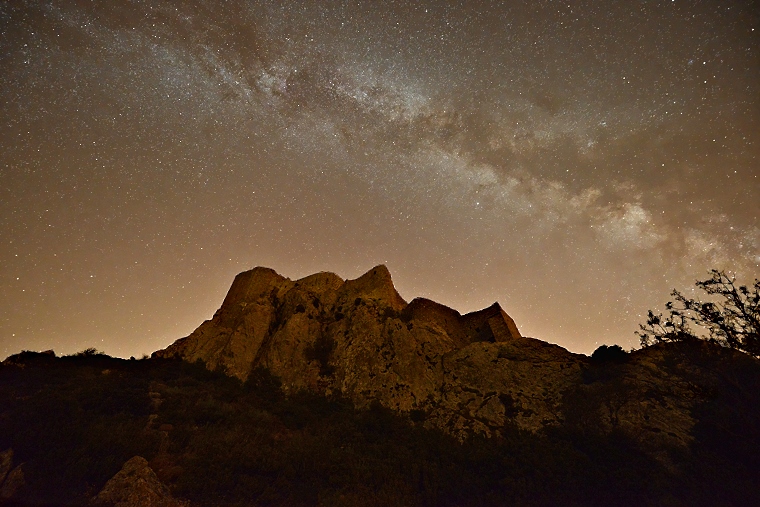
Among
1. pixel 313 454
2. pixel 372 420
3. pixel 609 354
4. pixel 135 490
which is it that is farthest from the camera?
pixel 609 354

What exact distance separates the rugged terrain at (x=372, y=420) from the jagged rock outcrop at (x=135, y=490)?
81 mm

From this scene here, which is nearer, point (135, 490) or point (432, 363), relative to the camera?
point (135, 490)

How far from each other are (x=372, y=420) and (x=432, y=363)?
852 centimetres

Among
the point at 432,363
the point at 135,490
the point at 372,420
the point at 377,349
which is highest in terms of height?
the point at 377,349

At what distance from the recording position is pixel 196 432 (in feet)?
72.7

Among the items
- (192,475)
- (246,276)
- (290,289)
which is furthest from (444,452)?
(246,276)

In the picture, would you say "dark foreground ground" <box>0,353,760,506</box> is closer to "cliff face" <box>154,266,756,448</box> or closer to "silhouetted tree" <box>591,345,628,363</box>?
"cliff face" <box>154,266,756,448</box>

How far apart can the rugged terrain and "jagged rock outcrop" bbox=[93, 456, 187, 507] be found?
0.27ft

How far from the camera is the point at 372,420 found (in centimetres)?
2744

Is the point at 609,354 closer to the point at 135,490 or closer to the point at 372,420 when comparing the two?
the point at 372,420

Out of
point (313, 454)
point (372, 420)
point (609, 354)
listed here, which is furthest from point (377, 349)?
point (609, 354)

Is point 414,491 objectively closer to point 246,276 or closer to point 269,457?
point 269,457

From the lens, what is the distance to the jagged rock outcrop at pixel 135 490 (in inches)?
605

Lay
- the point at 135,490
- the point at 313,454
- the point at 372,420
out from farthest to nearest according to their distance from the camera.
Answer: the point at 372,420 < the point at 313,454 < the point at 135,490
